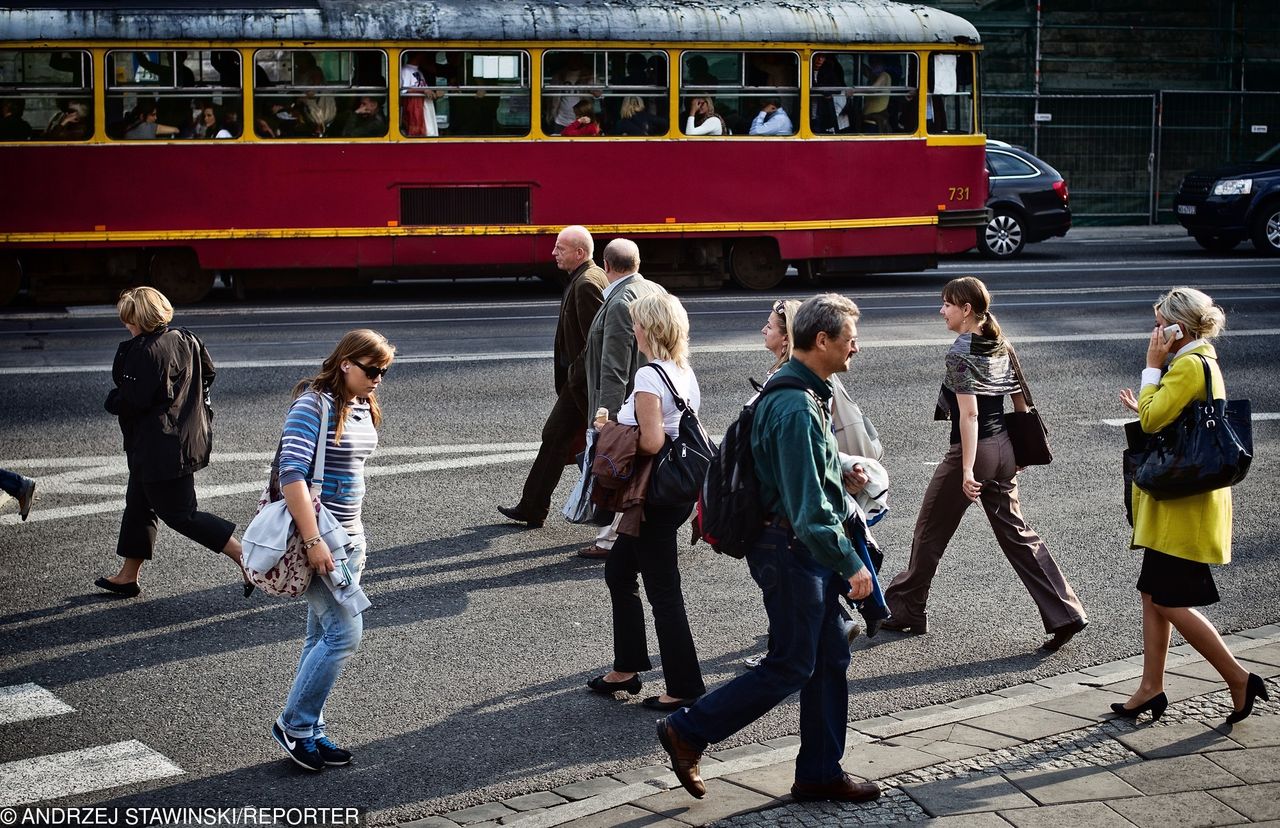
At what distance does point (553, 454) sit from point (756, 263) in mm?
11332

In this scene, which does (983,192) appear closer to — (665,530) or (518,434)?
(518,434)

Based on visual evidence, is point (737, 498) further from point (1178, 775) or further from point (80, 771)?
point (80, 771)

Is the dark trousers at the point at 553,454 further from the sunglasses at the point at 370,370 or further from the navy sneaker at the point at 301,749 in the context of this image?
the navy sneaker at the point at 301,749

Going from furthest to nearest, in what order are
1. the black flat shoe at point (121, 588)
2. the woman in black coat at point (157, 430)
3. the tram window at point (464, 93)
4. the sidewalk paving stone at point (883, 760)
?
1. the tram window at point (464, 93)
2. the black flat shoe at point (121, 588)
3. the woman in black coat at point (157, 430)
4. the sidewalk paving stone at point (883, 760)

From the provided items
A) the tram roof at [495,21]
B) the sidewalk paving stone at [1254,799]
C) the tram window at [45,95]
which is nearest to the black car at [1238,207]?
the tram roof at [495,21]

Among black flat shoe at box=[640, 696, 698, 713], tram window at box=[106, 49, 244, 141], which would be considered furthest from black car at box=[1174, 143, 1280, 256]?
black flat shoe at box=[640, 696, 698, 713]

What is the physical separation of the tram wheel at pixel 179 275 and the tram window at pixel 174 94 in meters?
1.37

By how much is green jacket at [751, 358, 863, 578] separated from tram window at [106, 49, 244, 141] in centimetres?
1422

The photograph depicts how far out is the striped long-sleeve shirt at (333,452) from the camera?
18.4 ft

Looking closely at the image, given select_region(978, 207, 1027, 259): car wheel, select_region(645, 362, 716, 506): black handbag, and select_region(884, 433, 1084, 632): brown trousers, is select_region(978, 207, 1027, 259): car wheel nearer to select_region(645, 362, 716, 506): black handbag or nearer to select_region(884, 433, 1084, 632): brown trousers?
select_region(884, 433, 1084, 632): brown trousers

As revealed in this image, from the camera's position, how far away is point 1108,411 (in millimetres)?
12375

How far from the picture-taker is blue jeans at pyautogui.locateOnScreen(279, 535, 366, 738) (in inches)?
223

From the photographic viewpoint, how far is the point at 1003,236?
78.6 feet

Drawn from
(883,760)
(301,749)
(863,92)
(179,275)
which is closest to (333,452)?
(301,749)
